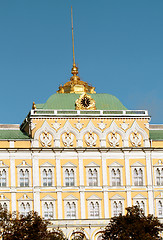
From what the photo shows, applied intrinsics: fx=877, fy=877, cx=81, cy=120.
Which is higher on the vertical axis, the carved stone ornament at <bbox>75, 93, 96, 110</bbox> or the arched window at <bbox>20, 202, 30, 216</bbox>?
the carved stone ornament at <bbox>75, 93, 96, 110</bbox>

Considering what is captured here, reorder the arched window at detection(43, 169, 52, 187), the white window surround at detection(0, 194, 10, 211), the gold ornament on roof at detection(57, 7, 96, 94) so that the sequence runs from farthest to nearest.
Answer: the gold ornament on roof at detection(57, 7, 96, 94) → the arched window at detection(43, 169, 52, 187) → the white window surround at detection(0, 194, 10, 211)

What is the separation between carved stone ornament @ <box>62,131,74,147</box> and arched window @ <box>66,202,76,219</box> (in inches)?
278

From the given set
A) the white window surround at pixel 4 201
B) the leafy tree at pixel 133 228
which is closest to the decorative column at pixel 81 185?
the white window surround at pixel 4 201

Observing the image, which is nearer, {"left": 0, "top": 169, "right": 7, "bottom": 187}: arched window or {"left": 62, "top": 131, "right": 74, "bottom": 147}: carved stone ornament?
{"left": 0, "top": 169, "right": 7, "bottom": 187}: arched window

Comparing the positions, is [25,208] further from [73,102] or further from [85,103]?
[85,103]

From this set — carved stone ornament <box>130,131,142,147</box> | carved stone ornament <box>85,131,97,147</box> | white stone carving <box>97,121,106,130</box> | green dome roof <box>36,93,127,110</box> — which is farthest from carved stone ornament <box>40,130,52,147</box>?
carved stone ornament <box>130,131,142,147</box>

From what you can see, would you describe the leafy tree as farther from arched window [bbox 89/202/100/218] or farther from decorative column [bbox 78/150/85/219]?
arched window [bbox 89/202/100/218]

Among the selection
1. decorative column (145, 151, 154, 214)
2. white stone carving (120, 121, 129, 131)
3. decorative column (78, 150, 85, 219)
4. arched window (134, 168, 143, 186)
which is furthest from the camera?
white stone carving (120, 121, 129, 131)

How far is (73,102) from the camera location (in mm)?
106938

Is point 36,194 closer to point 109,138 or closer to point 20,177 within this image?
point 20,177

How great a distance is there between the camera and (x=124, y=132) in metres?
105

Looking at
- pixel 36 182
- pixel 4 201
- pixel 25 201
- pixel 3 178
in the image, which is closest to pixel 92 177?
pixel 36 182

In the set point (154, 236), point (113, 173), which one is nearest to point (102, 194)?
point (113, 173)

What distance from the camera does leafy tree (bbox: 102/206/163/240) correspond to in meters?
85.3
